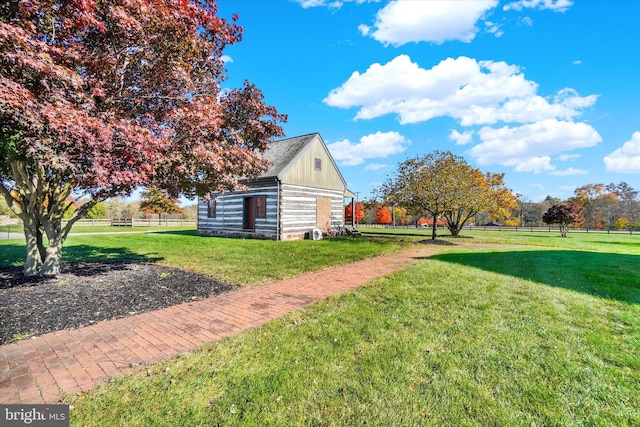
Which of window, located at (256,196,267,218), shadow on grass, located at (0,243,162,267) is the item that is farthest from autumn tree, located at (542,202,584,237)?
shadow on grass, located at (0,243,162,267)

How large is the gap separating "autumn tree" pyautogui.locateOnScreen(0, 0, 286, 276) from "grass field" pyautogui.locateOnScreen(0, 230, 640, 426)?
3.32m

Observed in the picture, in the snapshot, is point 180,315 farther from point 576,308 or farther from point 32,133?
point 576,308

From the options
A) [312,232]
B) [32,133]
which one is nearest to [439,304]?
[32,133]

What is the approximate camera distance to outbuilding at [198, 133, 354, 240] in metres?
15.4

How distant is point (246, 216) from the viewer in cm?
1688

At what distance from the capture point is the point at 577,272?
24.3ft

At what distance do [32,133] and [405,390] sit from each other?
5.60 m

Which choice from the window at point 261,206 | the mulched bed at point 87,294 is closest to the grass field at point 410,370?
the mulched bed at point 87,294

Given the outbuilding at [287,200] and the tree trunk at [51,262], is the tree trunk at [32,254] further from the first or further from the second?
the outbuilding at [287,200]

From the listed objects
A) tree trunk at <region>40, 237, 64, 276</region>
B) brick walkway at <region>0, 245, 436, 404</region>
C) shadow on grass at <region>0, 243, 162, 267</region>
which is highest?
tree trunk at <region>40, 237, 64, 276</region>

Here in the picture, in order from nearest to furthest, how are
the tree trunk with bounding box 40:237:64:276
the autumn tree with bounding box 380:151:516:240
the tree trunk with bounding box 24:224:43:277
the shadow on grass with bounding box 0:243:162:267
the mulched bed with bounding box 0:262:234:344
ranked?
the mulched bed with bounding box 0:262:234:344 → the tree trunk with bounding box 24:224:43:277 → the tree trunk with bounding box 40:237:64:276 → the shadow on grass with bounding box 0:243:162:267 → the autumn tree with bounding box 380:151:516:240

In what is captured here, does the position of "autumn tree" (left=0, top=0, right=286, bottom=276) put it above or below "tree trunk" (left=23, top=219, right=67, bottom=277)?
above

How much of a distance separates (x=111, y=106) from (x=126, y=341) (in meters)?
4.37

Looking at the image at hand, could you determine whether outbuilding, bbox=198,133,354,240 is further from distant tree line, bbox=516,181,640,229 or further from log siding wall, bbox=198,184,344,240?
distant tree line, bbox=516,181,640,229
